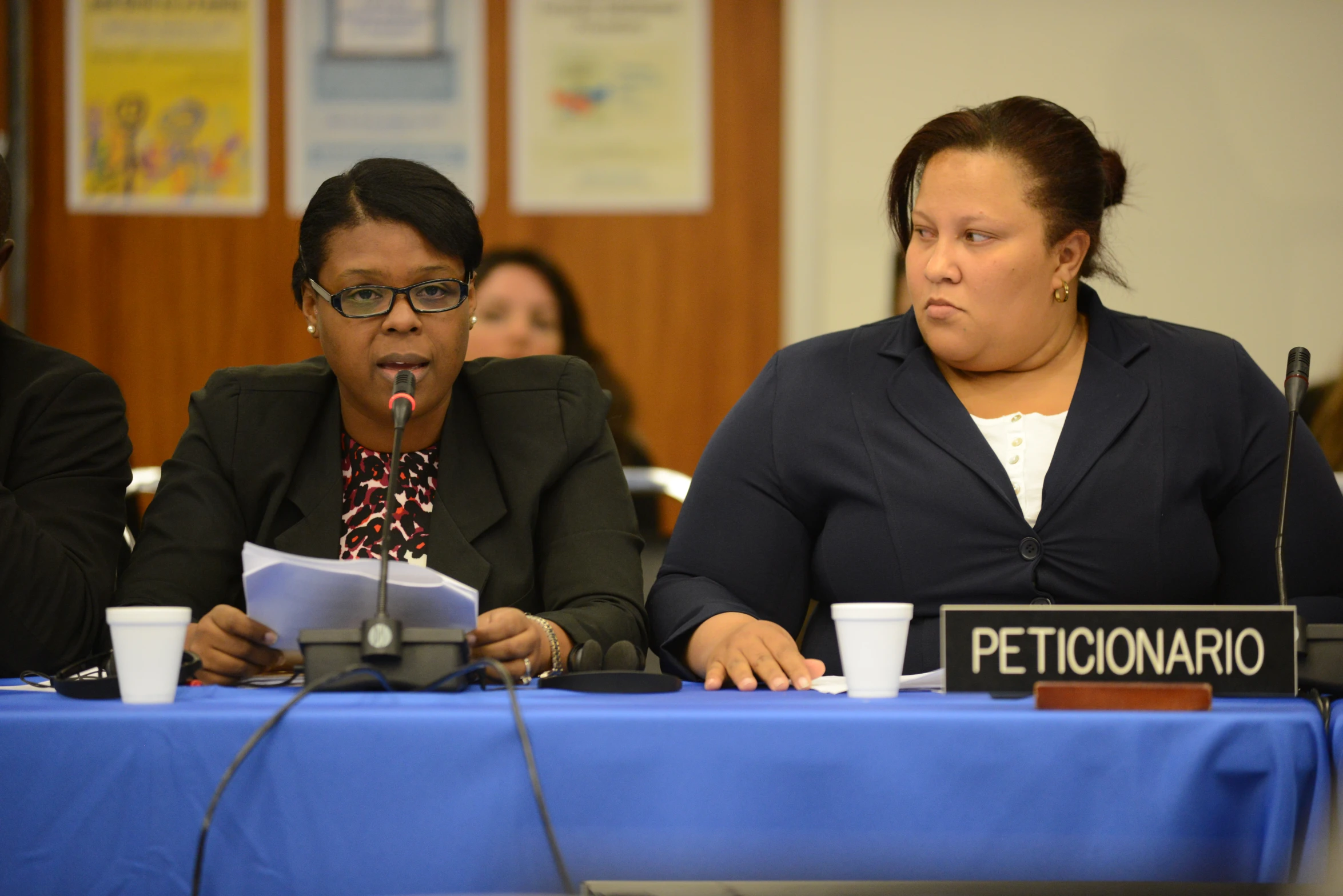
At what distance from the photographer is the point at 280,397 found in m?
1.75

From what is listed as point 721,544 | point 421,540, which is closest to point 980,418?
point 721,544

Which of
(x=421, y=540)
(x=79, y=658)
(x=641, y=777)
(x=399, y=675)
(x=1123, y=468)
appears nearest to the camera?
(x=641, y=777)

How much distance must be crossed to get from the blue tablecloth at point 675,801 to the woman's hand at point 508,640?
0.97ft

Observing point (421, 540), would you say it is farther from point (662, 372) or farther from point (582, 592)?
point (662, 372)

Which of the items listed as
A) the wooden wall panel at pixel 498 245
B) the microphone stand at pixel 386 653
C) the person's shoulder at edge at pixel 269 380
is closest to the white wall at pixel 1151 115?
the wooden wall panel at pixel 498 245

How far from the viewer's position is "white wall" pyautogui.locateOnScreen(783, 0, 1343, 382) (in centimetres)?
353

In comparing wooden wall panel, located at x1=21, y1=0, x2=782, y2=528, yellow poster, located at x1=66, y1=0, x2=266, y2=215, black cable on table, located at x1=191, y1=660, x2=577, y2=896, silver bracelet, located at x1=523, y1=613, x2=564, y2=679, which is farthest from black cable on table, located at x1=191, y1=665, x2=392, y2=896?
yellow poster, located at x1=66, y1=0, x2=266, y2=215

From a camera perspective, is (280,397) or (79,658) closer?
(79,658)

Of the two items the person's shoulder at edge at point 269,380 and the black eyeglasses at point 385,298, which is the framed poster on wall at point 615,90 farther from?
the black eyeglasses at point 385,298

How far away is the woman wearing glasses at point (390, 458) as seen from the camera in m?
1.62

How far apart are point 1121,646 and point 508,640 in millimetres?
585

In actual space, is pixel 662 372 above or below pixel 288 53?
below

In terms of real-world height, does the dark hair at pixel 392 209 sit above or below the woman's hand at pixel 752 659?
above

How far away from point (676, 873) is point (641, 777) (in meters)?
0.08
